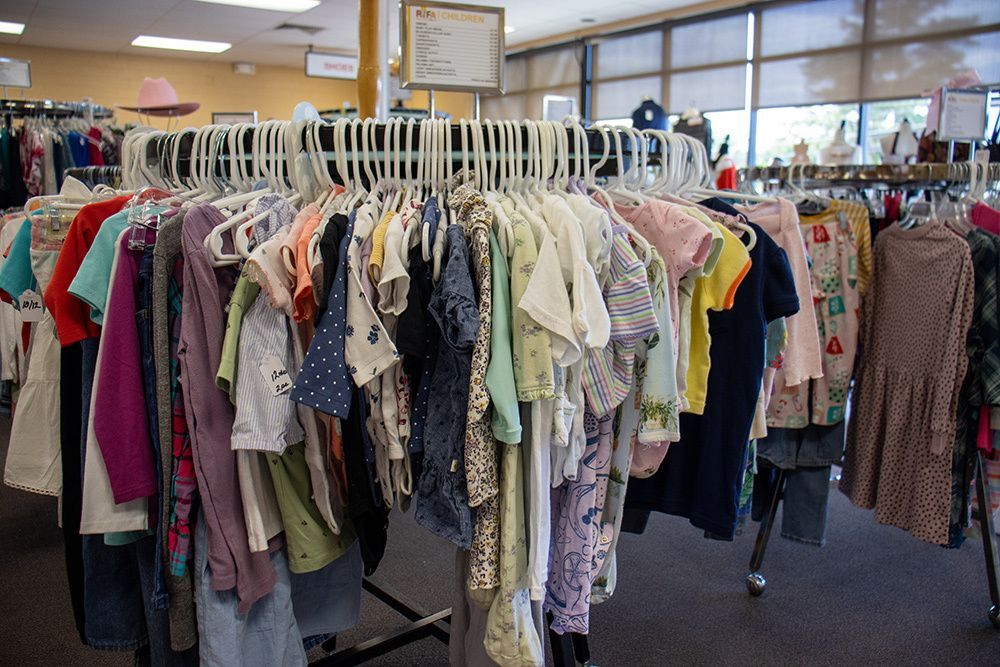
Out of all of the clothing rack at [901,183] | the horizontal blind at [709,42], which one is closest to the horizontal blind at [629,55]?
the horizontal blind at [709,42]

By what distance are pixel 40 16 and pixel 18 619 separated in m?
8.42

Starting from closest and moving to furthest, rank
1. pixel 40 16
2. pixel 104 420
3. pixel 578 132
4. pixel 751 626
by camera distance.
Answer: pixel 104 420 < pixel 578 132 < pixel 751 626 < pixel 40 16

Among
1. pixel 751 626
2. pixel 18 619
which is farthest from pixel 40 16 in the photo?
pixel 751 626

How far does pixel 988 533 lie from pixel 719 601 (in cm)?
91

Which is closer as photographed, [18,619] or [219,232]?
[219,232]

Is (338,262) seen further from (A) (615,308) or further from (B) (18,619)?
(B) (18,619)

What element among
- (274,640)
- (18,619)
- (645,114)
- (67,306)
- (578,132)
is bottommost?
(18,619)

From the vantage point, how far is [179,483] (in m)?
1.25

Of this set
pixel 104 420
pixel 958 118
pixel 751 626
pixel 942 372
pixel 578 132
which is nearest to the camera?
pixel 104 420

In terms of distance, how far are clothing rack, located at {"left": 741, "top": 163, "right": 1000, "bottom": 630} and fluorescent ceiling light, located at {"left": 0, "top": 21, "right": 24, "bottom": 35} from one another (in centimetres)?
976

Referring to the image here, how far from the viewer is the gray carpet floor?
2.33m

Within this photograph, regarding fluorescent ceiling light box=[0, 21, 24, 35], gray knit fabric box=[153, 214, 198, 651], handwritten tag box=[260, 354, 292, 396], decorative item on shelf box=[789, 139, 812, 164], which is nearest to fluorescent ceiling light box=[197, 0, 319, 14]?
fluorescent ceiling light box=[0, 21, 24, 35]

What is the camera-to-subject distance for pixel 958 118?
9.11ft

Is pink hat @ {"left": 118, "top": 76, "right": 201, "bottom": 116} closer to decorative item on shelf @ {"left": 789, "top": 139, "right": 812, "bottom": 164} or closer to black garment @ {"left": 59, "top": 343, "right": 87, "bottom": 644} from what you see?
decorative item on shelf @ {"left": 789, "top": 139, "right": 812, "bottom": 164}
